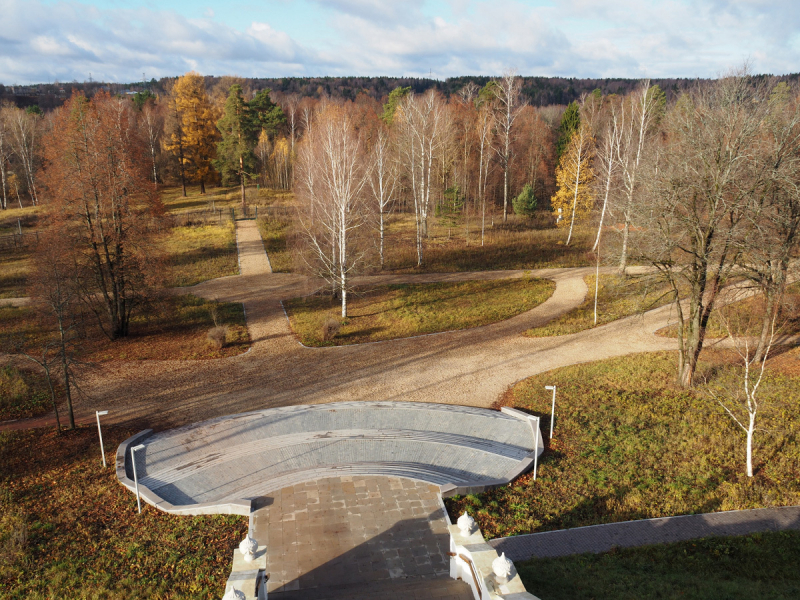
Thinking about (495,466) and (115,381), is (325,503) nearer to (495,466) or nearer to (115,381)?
(495,466)

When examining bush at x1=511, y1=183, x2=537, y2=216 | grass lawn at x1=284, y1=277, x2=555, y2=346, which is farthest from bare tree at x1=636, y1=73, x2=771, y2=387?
bush at x1=511, y1=183, x2=537, y2=216

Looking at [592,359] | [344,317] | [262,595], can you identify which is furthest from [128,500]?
[592,359]

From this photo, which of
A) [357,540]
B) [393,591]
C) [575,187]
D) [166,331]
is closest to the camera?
[393,591]

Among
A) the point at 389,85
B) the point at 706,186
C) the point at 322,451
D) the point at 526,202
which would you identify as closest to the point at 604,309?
the point at 706,186

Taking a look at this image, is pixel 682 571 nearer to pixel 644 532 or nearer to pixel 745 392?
pixel 644 532

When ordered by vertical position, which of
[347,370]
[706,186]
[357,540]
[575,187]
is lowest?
[357,540]

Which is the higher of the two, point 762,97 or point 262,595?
point 762,97
